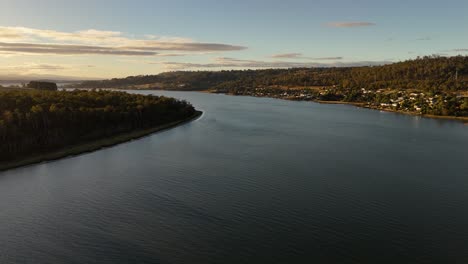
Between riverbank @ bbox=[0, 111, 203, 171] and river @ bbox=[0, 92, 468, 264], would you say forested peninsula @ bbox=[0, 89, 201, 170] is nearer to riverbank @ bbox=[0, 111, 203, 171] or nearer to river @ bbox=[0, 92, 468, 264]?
riverbank @ bbox=[0, 111, 203, 171]

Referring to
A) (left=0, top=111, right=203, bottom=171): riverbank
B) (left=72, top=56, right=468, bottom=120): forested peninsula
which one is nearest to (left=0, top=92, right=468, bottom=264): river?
(left=0, top=111, right=203, bottom=171): riverbank

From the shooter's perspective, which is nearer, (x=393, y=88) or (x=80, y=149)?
(x=80, y=149)

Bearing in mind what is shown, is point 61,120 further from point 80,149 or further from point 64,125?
→ point 80,149

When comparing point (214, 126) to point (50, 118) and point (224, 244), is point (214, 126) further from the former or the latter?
point (224, 244)

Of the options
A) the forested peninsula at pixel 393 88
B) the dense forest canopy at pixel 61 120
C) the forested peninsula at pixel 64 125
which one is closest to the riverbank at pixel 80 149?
the forested peninsula at pixel 64 125

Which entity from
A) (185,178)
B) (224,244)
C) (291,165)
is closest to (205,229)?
(224,244)

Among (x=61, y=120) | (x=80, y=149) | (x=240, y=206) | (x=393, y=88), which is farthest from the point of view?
(x=393, y=88)

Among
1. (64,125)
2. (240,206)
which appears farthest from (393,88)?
(240,206)
